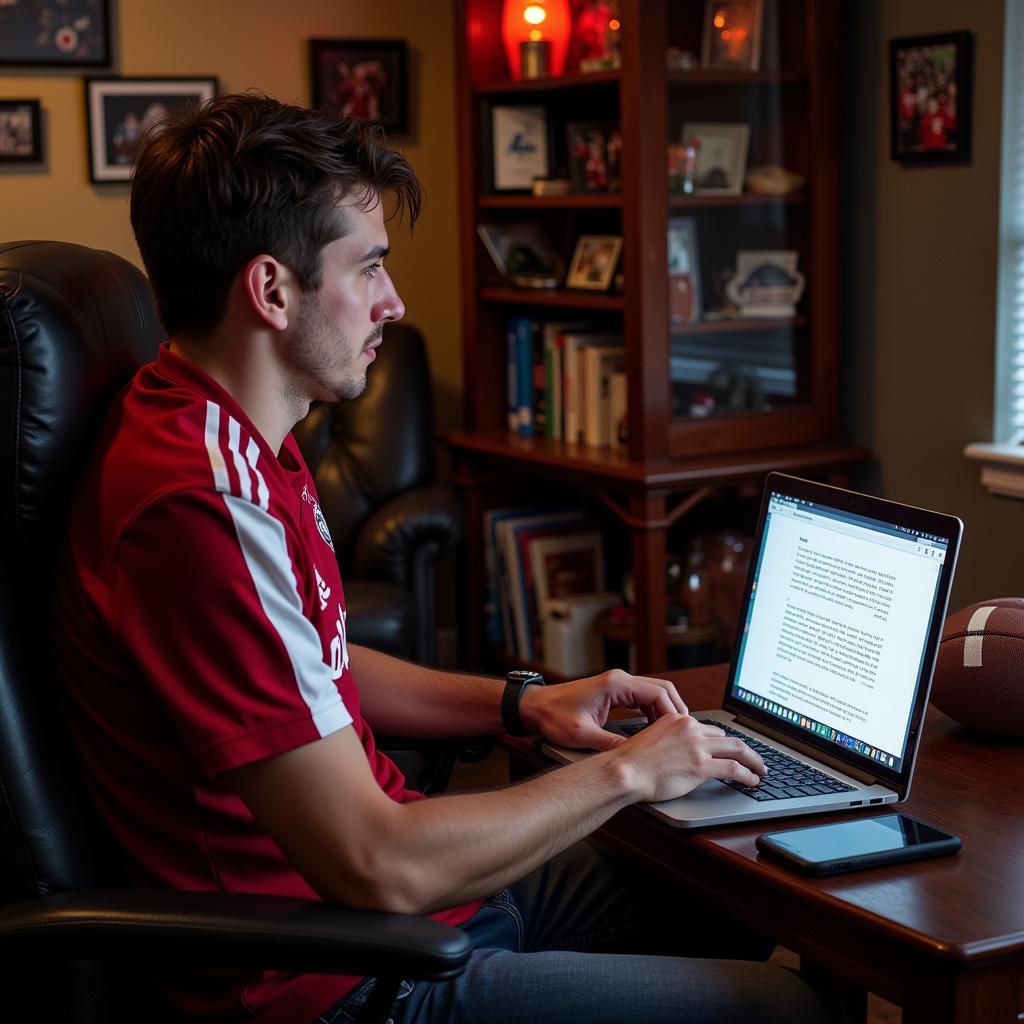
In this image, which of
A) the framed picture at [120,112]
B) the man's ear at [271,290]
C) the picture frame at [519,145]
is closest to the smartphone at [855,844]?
the man's ear at [271,290]

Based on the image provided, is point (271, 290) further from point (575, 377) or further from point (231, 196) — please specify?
A: point (575, 377)

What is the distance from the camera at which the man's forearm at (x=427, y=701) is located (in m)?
1.73

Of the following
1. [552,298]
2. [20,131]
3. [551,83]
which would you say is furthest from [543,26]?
[20,131]

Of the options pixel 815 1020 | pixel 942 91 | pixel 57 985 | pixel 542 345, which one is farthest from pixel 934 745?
pixel 542 345

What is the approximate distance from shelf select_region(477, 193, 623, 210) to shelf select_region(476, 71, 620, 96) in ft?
0.85

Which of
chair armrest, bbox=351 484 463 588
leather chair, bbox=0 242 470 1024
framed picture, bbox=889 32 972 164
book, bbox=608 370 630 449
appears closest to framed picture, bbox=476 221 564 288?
book, bbox=608 370 630 449

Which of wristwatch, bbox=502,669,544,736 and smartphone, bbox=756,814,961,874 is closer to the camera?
smartphone, bbox=756,814,961,874

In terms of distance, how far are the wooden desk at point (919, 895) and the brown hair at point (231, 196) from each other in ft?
2.19

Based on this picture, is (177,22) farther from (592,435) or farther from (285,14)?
(592,435)

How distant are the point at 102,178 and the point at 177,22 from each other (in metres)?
0.47

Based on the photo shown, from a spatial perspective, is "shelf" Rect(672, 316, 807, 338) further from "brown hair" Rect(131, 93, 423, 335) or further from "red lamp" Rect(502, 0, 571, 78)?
"brown hair" Rect(131, 93, 423, 335)

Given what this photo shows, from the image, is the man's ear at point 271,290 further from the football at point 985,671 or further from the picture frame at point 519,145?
the picture frame at point 519,145

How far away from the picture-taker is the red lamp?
11.6ft

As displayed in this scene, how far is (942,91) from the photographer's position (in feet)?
10.0
